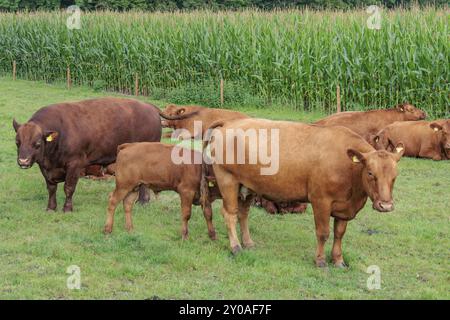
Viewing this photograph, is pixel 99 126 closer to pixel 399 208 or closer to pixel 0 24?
pixel 399 208

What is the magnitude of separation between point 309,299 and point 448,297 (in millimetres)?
1479

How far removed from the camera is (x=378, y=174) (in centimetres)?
809

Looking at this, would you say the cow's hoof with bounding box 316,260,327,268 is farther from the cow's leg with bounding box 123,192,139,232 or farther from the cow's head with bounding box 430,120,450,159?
the cow's head with bounding box 430,120,450,159

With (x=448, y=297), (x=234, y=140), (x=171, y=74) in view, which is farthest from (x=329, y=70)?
(x=448, y=297)

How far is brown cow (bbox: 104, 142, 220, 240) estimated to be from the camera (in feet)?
32.0

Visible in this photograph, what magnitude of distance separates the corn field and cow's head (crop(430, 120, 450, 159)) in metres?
2.96

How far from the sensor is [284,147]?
895 centimetres

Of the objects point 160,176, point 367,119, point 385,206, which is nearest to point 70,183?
point 160,176

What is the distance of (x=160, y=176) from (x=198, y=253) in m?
1.25

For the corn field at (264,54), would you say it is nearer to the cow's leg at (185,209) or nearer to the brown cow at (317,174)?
the brown cow at (317,174)

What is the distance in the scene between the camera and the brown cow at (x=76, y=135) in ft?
34.8

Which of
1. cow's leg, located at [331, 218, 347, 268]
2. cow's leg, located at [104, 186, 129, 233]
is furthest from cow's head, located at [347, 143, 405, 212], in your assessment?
cow's leg, located at [104, 186, 129, 233]

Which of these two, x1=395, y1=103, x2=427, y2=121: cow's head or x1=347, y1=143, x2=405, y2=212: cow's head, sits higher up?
x1=347, y1=143, x2=405, y2=212: cow's head

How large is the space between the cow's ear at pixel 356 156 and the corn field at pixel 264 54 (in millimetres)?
10749
